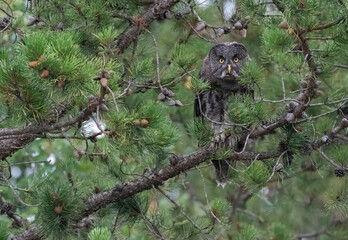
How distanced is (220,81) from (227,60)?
0.21 meters

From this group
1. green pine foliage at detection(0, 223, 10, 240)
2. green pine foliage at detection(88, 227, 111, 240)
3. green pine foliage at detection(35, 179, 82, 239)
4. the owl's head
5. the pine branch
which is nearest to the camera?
green pine foliage at detection(88, 227, 111, 240)

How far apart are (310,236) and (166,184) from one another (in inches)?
124

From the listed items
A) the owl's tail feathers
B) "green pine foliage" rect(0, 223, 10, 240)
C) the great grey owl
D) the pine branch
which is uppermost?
the pine branch

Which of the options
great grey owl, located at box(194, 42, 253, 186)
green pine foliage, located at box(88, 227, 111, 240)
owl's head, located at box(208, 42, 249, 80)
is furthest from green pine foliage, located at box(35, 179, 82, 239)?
owl's head, located at box(208, 42, 249, 80)

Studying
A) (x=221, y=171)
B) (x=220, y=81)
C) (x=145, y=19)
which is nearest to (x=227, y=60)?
(x=220, y=81)

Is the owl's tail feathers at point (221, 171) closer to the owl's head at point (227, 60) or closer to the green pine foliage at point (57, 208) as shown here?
the owl's head at point (227, 60)

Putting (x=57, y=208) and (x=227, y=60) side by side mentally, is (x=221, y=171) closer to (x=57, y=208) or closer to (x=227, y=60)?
(x=227, y=60)

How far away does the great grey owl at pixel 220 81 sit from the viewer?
5.86m

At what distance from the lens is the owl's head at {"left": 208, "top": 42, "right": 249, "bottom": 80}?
19.6 feet

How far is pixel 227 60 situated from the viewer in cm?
610

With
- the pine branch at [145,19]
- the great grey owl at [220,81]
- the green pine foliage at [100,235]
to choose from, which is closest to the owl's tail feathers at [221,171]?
the great grey owl at [220,81]

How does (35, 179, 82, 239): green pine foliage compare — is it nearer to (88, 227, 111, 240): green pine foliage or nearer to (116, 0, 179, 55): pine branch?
(88, 227, 111, 240): green pine foliage

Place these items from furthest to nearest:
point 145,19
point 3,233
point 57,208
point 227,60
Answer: point 227,60 → point 145,19 → point 3,233 → point 57,208

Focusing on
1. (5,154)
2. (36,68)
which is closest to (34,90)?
(36,68)
